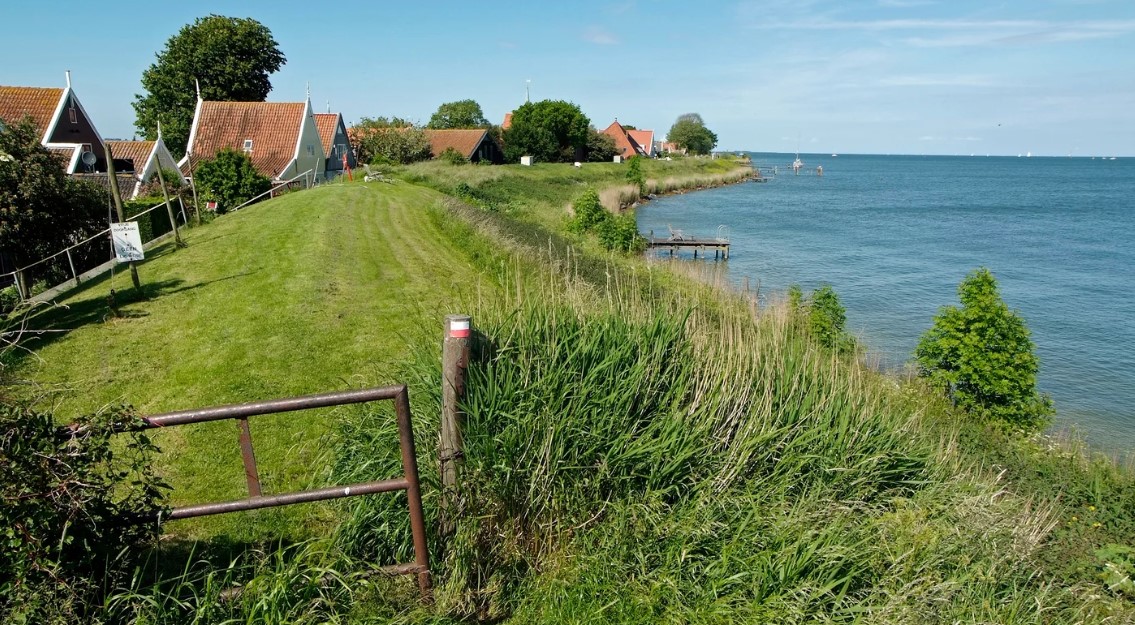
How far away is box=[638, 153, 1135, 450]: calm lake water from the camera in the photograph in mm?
18294

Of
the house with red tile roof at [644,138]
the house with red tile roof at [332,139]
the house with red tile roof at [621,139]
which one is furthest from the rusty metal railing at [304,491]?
the house with red tile roof at [644,138]

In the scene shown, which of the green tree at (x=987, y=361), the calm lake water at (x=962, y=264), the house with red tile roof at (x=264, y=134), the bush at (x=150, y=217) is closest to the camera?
the green tree at (x=987, y=361)

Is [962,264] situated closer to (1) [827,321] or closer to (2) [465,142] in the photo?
(1) [827,321]

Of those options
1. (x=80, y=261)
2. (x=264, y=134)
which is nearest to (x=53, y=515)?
(x=80, y=261)

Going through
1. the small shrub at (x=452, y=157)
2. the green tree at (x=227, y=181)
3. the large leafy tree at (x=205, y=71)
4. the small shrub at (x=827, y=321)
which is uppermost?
the large leafy tree at (x=205, y=71)

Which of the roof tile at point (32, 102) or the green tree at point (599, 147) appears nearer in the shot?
the roof tile at point (32, 102)

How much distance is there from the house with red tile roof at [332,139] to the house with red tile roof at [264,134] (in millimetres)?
2739

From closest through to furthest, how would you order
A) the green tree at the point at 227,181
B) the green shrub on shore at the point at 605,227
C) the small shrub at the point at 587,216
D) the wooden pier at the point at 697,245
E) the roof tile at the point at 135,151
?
the green shrub on shore at the point at 605,227 < the green tree at the point at 227,181 < the small shrub at the point at 587,216 < the roof tile at the point at 135,151 < the wooden pier at the point at 697,245

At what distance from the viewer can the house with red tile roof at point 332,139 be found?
146ft

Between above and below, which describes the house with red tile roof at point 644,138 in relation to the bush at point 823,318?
above

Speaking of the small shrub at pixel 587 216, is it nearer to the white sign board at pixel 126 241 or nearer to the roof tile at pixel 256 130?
the roof tile at pixel 256 130

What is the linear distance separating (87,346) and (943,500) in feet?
32.7

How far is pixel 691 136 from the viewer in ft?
441

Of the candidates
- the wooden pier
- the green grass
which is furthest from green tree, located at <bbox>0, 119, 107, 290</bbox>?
the wooden pier
